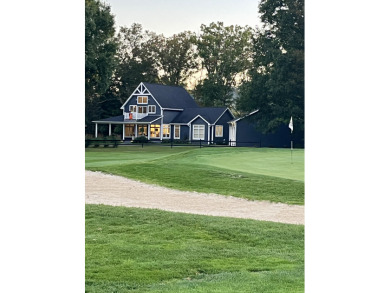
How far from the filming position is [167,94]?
7562mm

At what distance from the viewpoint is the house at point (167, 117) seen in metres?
7.21

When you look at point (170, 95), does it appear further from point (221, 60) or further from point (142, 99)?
point (221, 60)

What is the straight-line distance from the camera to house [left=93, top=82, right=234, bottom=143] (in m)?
7.21

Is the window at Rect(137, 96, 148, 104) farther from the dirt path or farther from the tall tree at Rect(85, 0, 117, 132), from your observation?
the dirt path

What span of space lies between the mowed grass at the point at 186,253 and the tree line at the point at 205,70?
2039 millimetres

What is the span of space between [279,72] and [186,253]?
6.80m

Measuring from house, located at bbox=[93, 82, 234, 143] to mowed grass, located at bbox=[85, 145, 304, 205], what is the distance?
0.75ft
